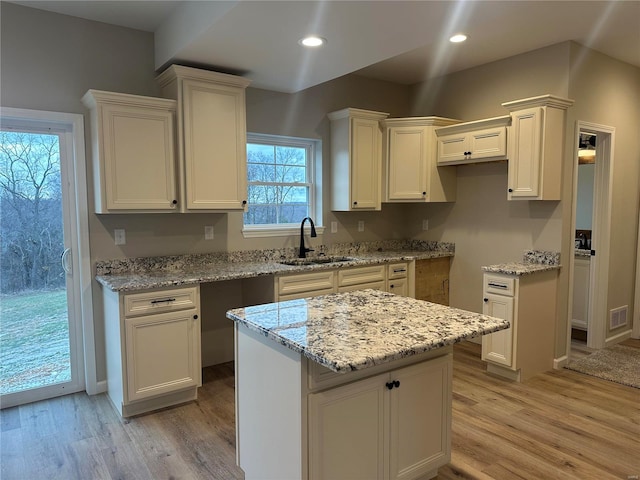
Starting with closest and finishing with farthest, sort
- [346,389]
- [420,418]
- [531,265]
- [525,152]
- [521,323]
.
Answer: [346,389] < [420,418] < [521,323] < [525,152] < [531,265]

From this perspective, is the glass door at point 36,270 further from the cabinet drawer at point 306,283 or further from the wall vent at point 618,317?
the wall vent at point 618,317

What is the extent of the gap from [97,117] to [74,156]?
0.43 metres

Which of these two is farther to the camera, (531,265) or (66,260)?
(531,265)

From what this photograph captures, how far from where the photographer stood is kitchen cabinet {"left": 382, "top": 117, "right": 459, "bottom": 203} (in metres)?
4.37

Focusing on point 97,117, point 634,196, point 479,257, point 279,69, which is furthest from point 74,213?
point 634,196

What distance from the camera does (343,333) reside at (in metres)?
1.79

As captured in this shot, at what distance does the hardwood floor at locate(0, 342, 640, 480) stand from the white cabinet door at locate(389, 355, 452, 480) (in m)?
0.34

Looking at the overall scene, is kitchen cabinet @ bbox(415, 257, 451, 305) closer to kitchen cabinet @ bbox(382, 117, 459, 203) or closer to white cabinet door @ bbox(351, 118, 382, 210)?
kitchen cabinet @ bbox(382, 117, 459, 203)

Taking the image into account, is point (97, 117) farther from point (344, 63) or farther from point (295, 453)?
point (295, 453)

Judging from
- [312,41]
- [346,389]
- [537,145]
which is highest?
[312,41]

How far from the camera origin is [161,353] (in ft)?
9.71

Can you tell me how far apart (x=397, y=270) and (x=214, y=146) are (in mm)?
2020

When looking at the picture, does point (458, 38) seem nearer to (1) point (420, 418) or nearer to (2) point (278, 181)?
(2) point (278, 181)

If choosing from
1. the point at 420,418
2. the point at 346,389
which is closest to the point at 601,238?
the point at 420,418
